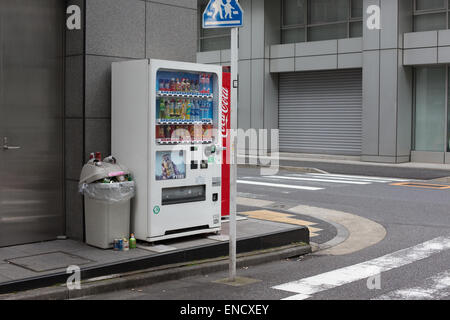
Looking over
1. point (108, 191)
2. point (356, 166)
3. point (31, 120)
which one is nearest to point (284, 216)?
point (108, 191)

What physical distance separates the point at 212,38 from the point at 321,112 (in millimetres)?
8160

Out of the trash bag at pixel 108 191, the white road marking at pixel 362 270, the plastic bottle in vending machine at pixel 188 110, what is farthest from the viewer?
the plastic bottle in vending machine at pixel 188 110

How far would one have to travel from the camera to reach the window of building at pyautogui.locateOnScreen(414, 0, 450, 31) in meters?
23.4

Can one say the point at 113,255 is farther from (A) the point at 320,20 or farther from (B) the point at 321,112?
(A) the point at 320,20

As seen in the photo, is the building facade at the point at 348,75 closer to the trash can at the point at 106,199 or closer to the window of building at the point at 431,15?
the window of building at the point at 431,15

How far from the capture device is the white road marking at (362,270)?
23.6 ft

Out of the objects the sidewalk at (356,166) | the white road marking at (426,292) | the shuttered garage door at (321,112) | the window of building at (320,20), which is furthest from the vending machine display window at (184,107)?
the window of building at (320,20)

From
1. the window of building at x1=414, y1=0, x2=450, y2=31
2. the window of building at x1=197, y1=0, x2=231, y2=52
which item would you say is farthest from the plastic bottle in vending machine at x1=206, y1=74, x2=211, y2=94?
the window of building at x1=197, y1=0, x2=231, y2=52

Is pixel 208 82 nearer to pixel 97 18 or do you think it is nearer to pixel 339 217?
pixel 97 18

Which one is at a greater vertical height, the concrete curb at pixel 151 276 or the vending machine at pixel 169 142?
the vending machine at pixel 169 142

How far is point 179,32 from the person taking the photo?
9.80 m

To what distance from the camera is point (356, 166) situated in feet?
76.4

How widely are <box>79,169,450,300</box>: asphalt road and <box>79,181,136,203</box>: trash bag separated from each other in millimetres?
1381

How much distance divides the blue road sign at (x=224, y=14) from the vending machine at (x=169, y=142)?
43.2 inches
